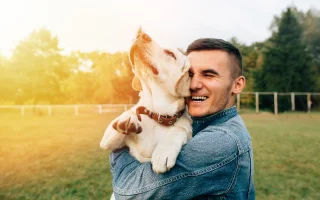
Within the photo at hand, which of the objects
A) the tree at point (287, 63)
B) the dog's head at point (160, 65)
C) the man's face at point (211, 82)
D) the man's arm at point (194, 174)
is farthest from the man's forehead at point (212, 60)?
the tree at point (287, 63)

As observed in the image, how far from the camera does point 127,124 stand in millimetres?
2049

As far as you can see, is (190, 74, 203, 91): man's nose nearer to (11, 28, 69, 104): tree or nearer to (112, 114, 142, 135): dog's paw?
(112, 114, 142, 135): dog's paw

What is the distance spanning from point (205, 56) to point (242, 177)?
0.91 meters

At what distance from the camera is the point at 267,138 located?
1105 cm

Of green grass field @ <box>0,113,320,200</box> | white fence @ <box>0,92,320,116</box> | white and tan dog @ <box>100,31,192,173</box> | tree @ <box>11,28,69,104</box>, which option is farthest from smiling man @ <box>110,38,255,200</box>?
tree @ <box>11,28,69,104</box>

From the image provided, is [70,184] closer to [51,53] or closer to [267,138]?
[267,138]

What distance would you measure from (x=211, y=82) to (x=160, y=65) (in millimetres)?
492

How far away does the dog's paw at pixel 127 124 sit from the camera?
2.03 meters

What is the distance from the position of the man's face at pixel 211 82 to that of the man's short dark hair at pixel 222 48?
32 mm

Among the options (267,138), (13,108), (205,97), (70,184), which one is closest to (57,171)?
(70,184)

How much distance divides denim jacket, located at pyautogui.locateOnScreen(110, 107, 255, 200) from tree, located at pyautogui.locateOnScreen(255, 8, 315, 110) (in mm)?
29436

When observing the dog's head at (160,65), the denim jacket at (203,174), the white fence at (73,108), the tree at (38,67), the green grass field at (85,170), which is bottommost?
the green grass field at (85,170)

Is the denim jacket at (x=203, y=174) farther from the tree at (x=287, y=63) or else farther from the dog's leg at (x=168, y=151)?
the tree at (x=287, y=63)

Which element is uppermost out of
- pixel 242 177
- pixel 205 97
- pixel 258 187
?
pixel 205 97
